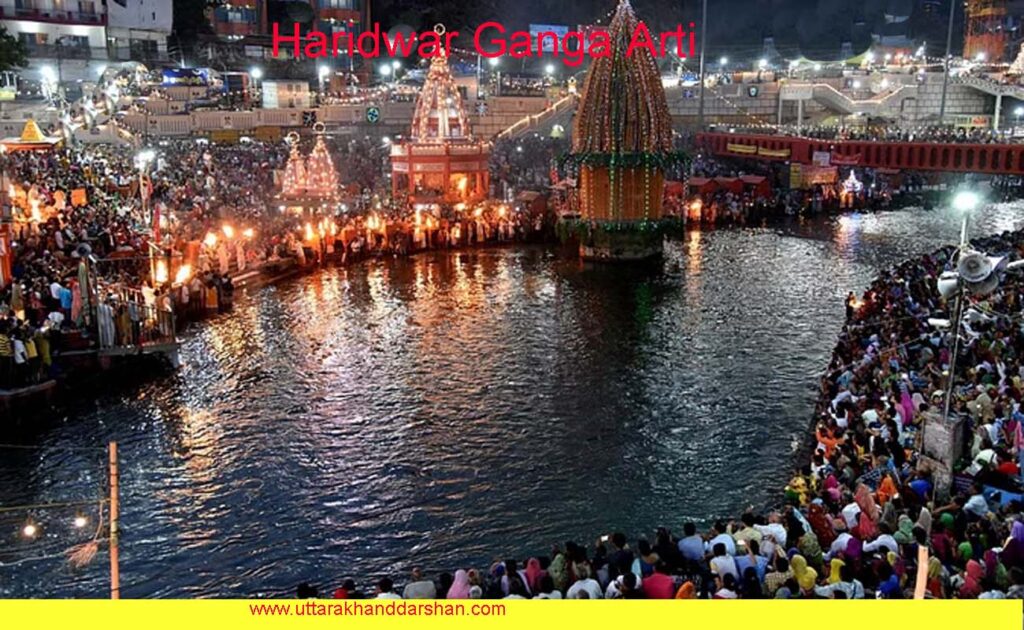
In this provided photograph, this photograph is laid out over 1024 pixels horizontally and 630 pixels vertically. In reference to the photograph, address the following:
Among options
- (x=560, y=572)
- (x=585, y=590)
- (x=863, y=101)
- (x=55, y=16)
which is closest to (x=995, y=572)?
(x=585, y=590)

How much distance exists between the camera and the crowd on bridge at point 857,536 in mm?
9273

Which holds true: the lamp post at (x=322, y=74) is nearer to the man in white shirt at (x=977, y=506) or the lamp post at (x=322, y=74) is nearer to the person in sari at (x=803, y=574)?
the man in white shirt at (x=977, y=506)

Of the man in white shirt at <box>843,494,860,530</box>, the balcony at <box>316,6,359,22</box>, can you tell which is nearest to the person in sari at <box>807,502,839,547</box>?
the man in white shirt at <box>843,494,860,530</box>

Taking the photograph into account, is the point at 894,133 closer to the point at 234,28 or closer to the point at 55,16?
the point at 234,28

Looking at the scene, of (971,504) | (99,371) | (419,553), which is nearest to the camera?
(971,504)

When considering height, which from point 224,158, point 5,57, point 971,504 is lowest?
point 971,504

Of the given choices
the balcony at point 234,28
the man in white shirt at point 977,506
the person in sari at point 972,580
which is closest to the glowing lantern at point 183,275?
the man in white shirt at point 977,506

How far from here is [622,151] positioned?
1256 inches

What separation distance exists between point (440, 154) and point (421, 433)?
2396 cm

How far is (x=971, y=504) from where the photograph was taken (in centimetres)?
1066

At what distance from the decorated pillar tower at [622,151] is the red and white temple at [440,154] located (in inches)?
293

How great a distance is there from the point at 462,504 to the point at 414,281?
1613cm

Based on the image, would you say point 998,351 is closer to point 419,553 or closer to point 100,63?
point 419,553
